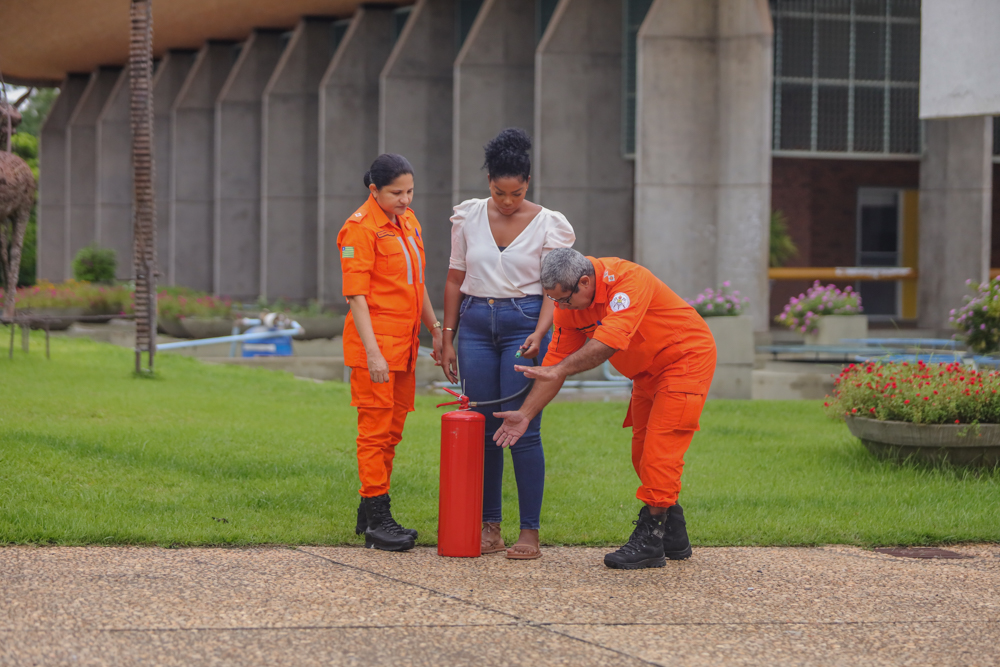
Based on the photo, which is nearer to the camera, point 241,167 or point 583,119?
point 583,119

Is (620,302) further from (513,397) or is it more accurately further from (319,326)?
(319,326)

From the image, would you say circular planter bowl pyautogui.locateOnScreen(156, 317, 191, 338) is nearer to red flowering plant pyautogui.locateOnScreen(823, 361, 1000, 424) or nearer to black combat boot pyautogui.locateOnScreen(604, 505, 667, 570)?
red flowering plant pyautogui.locateOnScreen(823, 361, 1000, 424)

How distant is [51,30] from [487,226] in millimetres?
27996

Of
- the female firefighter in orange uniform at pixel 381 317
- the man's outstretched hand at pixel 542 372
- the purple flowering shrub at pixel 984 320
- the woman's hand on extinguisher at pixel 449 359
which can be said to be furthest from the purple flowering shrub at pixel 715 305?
the man's outstretched hand at pixel 542 372

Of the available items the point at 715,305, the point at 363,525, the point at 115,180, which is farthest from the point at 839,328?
the point at 115,180

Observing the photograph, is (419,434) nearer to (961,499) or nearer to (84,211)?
(961,499)

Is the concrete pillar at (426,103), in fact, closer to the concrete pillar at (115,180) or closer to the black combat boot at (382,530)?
the concrete pillar at (115,180)

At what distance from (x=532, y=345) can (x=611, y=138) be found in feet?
59.7

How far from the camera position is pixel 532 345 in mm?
5074

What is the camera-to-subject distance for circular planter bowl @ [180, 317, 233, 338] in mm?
19734

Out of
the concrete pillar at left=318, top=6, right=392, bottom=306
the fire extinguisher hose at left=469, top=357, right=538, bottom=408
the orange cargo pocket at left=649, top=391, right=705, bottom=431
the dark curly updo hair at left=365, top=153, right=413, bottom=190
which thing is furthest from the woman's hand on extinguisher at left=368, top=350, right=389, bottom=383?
the concrete pillar at left=318, top=6, right=392, bottom=306

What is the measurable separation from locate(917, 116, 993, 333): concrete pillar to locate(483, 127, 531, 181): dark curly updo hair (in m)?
18.4

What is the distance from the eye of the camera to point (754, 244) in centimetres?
1975

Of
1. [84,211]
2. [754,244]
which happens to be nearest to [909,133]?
[754,244]
